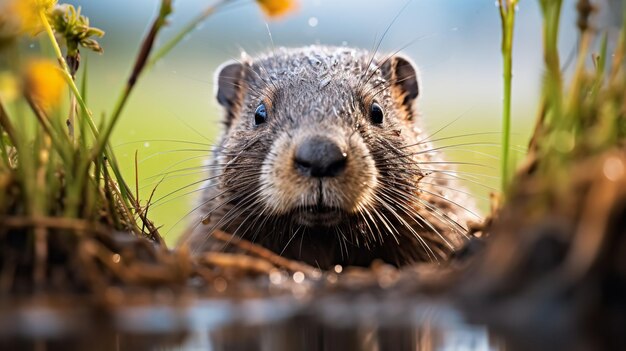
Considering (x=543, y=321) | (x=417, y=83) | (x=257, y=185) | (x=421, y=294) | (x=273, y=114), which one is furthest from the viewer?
(x=417, y=83)

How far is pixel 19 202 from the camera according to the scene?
12.0ft

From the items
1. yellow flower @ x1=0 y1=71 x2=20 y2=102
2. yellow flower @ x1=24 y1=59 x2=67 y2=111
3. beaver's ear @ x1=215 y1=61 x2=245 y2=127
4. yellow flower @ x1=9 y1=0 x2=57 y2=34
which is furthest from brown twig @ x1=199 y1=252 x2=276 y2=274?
beaver's ear @ x1=215 y1=61 x2=245 y2=127

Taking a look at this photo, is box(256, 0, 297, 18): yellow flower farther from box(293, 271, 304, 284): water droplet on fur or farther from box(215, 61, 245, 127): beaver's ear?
box(215, 61, 245, 127): beaver's ear

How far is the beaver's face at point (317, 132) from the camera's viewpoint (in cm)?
516

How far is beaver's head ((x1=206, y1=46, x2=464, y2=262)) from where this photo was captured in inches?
204

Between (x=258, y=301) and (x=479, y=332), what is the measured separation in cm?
91

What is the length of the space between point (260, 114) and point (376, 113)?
0.88 m

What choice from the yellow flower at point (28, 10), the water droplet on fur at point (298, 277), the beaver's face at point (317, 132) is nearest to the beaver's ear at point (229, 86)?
the beaver's face at point (317, 132)

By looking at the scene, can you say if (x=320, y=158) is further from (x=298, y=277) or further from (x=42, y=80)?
(x=42, y=80)

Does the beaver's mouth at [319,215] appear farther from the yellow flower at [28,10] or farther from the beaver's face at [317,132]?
the yellow flower at [28,10]

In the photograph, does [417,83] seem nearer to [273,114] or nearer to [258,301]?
[273,114]

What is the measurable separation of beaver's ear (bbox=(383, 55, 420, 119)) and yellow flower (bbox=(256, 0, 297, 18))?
3.56m

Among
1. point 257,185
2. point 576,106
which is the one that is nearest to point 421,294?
point 576,106

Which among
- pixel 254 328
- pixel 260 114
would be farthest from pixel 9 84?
pixel 260 114
